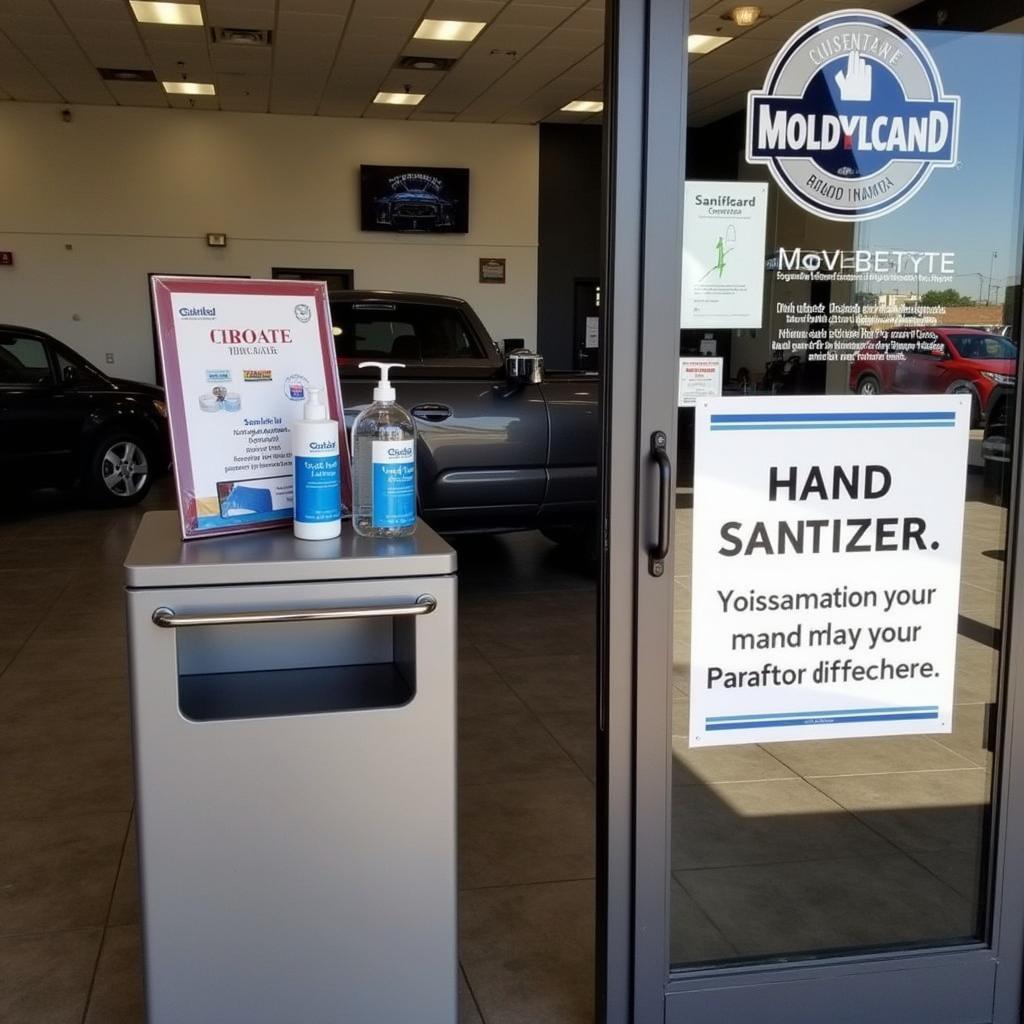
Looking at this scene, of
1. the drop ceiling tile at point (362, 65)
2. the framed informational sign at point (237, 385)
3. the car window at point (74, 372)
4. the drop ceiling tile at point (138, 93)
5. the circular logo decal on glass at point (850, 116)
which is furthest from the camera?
the drop ceiling tile at point (138, 93)

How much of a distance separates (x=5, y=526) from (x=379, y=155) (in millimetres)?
8811

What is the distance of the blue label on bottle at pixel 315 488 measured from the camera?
204cm

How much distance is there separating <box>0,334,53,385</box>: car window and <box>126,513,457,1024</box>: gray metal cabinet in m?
6.90

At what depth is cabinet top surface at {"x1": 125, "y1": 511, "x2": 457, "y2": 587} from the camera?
1876mm

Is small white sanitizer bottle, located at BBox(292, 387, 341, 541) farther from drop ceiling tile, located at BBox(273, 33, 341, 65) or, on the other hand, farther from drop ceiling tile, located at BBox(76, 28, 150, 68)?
drop ceiling tile, located at BBox(76, 28, 150, 68)

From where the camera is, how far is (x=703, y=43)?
2006 millimetres

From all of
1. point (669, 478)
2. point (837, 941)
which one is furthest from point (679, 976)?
point (669, 478)

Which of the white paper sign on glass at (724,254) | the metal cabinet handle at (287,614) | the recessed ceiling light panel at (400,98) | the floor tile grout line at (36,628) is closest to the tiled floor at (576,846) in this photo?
the white paper sign on glass at (724,254)

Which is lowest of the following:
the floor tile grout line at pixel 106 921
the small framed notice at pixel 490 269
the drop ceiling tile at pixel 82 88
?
the floor tile grout line at pixel 106 921

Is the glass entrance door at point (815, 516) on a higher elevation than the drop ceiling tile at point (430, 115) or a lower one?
lower

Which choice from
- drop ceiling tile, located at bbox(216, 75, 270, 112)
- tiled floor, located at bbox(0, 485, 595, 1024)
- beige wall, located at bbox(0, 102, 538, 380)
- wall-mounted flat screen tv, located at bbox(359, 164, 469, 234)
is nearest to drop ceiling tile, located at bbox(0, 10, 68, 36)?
drop ceiling tile, located at bbox(216, 75, 270, 112)

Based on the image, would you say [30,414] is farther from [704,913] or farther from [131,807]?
[704,913]

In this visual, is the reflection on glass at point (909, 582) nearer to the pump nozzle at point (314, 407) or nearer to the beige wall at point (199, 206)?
the pump nozzle at point (314, 407)

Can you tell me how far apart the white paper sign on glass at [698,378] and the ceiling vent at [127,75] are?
12285mm
